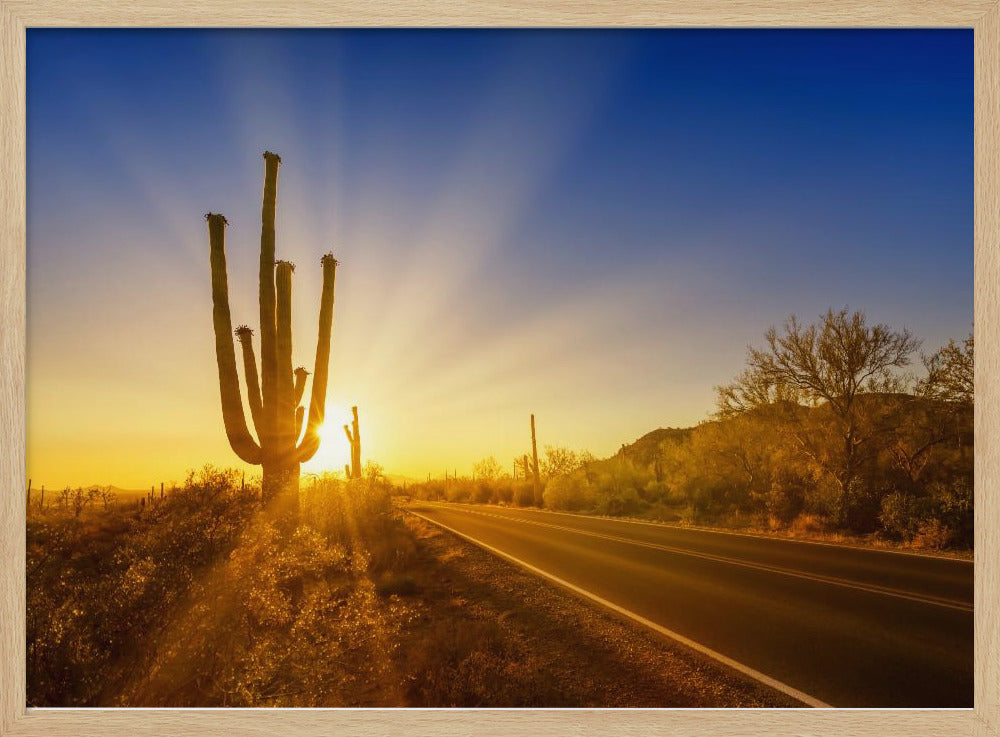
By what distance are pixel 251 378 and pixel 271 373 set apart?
0.48 meters

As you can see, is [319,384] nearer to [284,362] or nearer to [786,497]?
[284,362]

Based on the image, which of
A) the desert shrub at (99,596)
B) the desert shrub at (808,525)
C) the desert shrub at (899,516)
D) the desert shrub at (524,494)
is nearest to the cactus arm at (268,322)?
the desert shrub at (99,596)

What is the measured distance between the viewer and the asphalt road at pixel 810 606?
4227 mm

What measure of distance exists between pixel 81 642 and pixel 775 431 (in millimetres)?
15278

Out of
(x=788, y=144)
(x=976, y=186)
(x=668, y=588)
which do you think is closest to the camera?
(x=976, y=186)

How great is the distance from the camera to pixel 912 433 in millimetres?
12664

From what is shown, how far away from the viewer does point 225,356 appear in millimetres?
7172

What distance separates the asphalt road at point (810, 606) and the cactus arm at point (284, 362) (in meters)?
4.23

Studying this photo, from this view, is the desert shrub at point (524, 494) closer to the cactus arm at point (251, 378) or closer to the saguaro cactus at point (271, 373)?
the saguaro cactus at point (271, 373)

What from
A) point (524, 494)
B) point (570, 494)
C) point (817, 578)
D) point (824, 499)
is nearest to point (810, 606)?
point (817, 578)

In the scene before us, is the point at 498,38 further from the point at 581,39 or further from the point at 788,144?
the point at 788,144

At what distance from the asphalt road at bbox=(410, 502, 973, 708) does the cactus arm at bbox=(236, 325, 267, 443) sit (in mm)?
4594

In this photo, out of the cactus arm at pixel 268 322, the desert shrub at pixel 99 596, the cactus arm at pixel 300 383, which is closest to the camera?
the desert shrub at pixel 99 596

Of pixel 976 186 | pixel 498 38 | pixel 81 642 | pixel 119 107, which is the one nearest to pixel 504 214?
pixel 498 38
